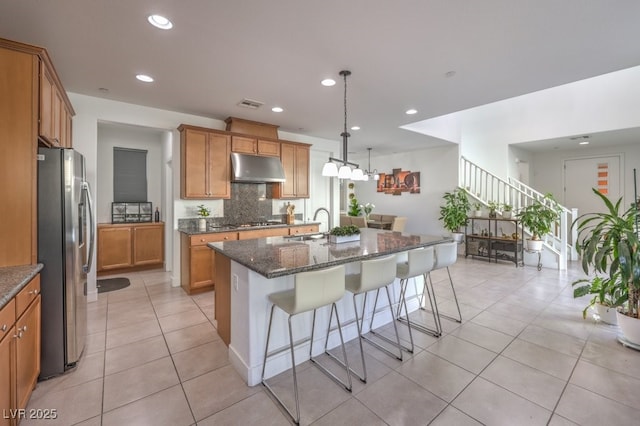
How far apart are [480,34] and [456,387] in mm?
2777

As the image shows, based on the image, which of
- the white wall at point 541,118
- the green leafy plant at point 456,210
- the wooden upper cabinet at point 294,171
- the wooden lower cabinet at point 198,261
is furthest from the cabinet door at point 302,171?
the green leafy plant at point 456,210

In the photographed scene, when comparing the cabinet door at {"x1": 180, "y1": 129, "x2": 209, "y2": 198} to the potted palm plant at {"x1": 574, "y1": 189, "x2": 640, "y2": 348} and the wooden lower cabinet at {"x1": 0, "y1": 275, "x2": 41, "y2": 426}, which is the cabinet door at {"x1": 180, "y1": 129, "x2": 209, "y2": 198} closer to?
the wooden lower cabinet at {"x1": 0, "y1": 275, "x2": 41, "y2": 426}

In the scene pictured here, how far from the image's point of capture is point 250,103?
3971mm

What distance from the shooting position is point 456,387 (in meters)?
2.04

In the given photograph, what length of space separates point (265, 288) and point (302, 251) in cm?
46

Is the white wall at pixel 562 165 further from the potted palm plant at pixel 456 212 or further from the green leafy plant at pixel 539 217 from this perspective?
the potted palm plant at pixel 456 212

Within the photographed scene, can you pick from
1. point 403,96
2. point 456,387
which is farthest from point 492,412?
point 403,96

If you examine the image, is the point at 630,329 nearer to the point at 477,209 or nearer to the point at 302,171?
the point at 477,209

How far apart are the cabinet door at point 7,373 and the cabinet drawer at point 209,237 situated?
7.80 feet

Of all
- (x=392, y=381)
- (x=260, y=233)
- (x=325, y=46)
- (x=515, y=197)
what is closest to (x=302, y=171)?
(x=260, y=233)

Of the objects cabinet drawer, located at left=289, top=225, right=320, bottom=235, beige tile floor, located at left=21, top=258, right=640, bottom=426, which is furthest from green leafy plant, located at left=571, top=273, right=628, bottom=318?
cabinet drawer, located at left=289, top=225, right=320, bottom=235

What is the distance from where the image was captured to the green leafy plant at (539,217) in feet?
17.7

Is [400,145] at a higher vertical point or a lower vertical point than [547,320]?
higher

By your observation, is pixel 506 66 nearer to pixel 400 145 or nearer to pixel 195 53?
pixel 195 53
